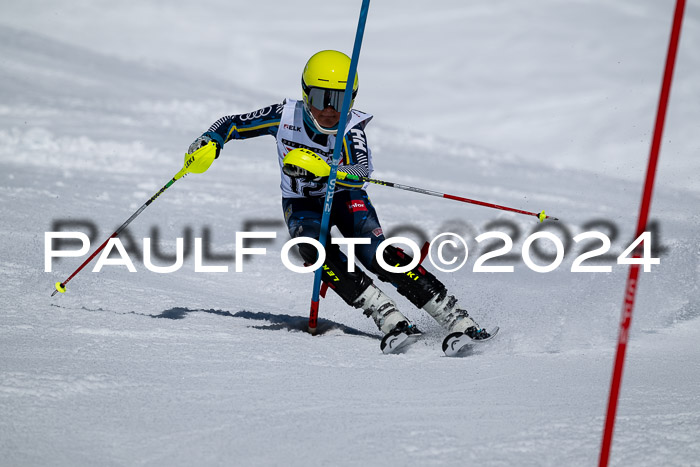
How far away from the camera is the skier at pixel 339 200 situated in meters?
4.40

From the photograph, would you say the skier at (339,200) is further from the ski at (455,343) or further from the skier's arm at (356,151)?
the ski at (455,343)

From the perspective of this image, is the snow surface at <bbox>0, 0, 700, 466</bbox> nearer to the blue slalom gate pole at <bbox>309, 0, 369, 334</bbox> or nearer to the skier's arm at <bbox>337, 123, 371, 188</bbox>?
the blue slalom gate pole at <bbox>309, 0, 369, 334</bbox>

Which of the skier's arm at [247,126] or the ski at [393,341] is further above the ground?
the skier's arm at [247,126]

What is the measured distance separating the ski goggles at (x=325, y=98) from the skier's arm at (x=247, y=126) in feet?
1.14

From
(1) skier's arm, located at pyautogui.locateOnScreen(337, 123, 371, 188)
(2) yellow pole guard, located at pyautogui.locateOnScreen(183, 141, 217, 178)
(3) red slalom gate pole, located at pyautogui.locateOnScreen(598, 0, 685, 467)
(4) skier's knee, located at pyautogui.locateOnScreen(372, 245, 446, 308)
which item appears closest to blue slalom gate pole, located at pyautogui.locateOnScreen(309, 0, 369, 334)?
(1) skier's arm, located at pyautogui.locateOnScreen(337, 123, 371, 188)

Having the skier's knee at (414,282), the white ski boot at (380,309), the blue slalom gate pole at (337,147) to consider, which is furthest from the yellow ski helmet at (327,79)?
the white ski boot at (380,309)

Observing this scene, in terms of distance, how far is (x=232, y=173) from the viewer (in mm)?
11070

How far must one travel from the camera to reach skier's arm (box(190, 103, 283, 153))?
191 inches

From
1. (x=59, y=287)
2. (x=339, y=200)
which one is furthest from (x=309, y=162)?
(x=59, y=287)

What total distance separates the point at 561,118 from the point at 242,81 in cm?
784

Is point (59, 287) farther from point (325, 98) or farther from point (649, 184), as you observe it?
point (649, 184)

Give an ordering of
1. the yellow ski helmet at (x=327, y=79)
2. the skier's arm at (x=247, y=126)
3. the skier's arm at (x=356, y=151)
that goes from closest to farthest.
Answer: the yellow ski helmet at (x=327, y=79) < the skier's arm at (x=356, y=151) < the skier's arm at (x=247, y=126)

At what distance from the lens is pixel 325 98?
4.54 meters

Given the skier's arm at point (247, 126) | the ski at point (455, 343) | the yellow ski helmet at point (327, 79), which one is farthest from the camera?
the skier's arm at point (247, 126)
